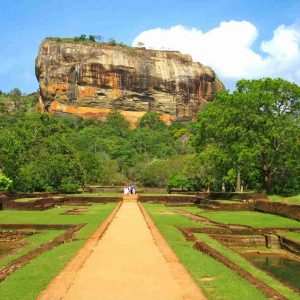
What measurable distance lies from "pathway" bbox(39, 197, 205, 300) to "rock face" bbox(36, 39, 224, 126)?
96.8 meters

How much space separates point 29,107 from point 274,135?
99.0 meters

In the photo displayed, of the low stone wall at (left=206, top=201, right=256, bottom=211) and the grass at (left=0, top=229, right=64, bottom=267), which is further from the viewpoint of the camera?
the low stone wall at (left=206, top=201, right=256, bottom=211)

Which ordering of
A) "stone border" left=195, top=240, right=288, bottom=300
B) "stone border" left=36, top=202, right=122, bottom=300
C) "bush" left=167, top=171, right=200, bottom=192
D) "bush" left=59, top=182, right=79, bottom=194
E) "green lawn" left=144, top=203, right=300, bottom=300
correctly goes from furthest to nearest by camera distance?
"bush" left=167, top=171, right=200, bottom=192 < "bush" left=59, top=182, right=79, bottom=194 < "green lawn" left=144, top=203, right=300, bottom=300 < "stone border" left=195, top=240, right=288, bottom=300 < "stone border" left=36, top=202, right=122, bottom=300

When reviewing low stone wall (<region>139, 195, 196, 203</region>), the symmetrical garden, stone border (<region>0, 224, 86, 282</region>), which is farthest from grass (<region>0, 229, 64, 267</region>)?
low stone wall (<region>139, 195, 196, 203</region>)

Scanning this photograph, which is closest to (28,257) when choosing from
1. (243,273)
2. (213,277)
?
(213,277)

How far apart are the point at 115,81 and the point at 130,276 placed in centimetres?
10166

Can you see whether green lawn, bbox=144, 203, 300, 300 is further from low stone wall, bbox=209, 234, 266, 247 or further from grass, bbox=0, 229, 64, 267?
grass, bbox=0, 229, 64, 267

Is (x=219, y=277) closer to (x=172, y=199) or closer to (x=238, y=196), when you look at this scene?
(x=238, y=196)

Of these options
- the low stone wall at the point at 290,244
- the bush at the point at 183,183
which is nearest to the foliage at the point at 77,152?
the bush at the point at 183,183

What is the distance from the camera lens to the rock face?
107062 mm

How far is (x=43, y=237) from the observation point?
51.2 ft

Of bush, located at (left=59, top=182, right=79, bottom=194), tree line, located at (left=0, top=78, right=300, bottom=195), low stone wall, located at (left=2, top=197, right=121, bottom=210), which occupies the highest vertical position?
tree line, located at (left=0, top=78, right=300, bottom=195)

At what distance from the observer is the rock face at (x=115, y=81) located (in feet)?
351

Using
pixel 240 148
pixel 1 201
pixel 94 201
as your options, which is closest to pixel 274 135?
pixel 240 148
